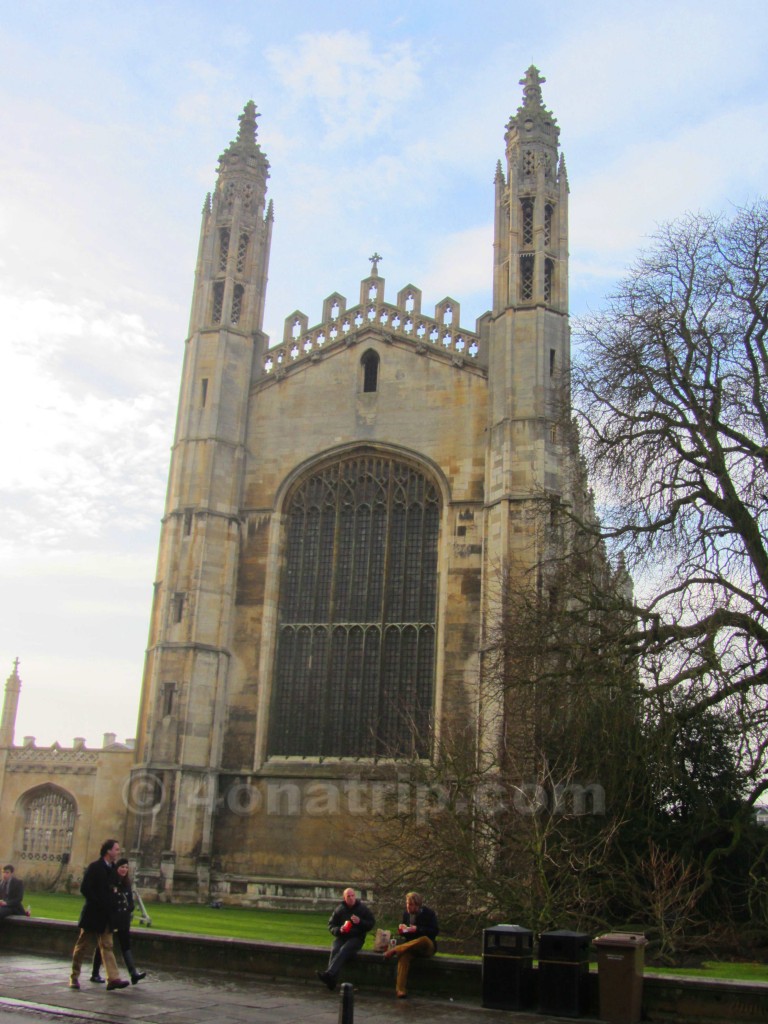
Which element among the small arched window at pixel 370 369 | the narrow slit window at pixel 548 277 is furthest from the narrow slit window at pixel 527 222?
the small arched window at pixel 370 369

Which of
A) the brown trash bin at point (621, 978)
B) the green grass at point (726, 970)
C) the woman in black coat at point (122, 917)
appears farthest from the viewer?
the green grass at point (726, 970)

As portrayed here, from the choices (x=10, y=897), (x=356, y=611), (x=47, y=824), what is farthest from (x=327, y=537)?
(x=10, y=897)

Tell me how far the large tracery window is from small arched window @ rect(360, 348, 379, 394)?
198cm

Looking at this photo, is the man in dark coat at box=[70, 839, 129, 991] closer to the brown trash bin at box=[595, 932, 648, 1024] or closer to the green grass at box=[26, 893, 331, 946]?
the green grass at box=[26, 893, 331, 946]

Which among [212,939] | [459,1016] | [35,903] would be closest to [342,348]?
[35,903]

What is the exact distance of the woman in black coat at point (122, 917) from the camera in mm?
11531

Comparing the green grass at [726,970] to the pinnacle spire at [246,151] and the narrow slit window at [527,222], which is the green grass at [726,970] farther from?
the pinnacle spire at [246,151]

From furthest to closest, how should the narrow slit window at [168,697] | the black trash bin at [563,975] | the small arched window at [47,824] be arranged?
the small arched window at [47,824], the narrow slit window at [168,697], the black trash bin at [563,975]

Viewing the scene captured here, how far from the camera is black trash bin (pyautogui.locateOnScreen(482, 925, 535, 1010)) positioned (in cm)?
1076

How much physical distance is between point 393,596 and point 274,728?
4.28 meters

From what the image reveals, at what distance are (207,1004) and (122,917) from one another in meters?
1.73

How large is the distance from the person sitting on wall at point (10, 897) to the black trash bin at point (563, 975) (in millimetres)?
7084

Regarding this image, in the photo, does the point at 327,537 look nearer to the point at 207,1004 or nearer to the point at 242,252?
the point at 242,252

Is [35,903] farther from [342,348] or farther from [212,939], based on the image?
[342,348]
